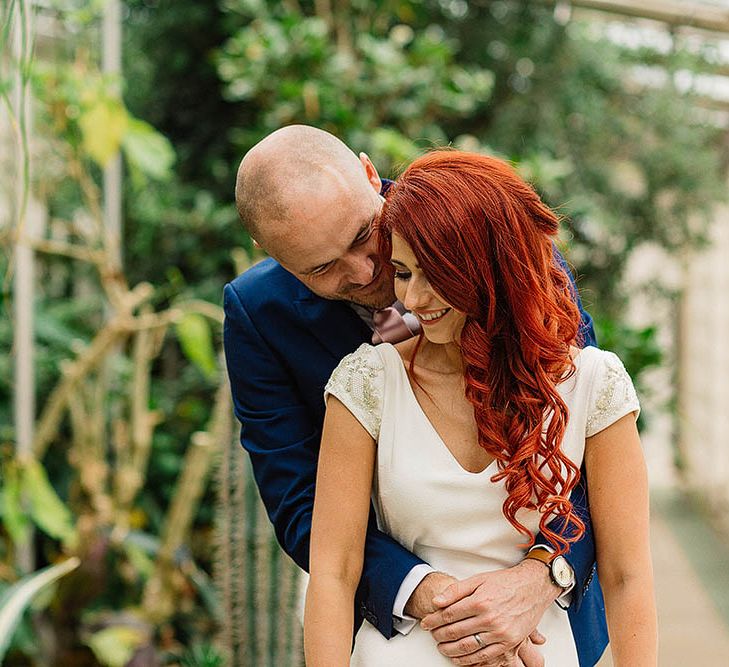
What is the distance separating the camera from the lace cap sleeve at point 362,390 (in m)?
1.43

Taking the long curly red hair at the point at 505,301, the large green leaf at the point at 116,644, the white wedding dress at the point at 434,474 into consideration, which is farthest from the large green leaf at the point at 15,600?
the long curly red hair at the point at 505,301

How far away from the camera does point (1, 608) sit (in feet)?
8.52

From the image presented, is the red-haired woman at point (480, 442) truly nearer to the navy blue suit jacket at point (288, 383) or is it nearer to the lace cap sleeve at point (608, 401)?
the lace cap sleeve at point (608, 401)

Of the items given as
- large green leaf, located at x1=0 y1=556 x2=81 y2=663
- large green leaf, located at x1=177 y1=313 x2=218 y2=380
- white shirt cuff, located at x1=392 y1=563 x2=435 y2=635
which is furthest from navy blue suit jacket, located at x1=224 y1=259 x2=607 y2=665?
large green leaf, located at x1=177 y1=313 x2=218 y2=380

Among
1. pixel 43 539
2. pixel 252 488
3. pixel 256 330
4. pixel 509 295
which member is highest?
pixel 509 295

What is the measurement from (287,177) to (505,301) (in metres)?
0.36

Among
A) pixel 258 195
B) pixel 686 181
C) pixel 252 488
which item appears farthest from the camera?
pixel 686 181

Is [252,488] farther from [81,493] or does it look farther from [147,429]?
[81,493]

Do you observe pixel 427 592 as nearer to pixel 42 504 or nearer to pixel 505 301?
pixel 505 301

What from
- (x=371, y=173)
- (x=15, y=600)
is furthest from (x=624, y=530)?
(x=15, y=600)

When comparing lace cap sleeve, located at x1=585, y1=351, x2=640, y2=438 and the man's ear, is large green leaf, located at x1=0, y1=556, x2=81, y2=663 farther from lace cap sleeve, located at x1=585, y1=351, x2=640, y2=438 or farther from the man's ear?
lace cap sleeve, located at x1=585, y1=351, x2=640, y2=438

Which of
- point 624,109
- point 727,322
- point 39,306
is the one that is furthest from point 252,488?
point 727,322

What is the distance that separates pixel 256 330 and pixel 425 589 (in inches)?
20.8

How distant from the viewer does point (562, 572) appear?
143cm
